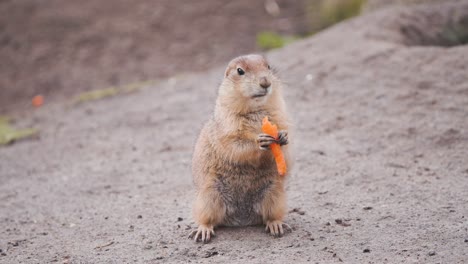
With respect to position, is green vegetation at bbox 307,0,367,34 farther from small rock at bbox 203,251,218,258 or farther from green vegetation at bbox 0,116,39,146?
small rock at bbox 203,251,218,258

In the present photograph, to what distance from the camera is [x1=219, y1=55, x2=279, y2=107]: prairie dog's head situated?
13.6ft

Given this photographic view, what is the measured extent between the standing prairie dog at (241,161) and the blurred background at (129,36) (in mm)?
6485

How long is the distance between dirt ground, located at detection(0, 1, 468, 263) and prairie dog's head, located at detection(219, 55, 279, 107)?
1.06 metres

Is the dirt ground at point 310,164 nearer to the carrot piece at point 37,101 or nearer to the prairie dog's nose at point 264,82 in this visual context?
the carrot piece at point 37,101

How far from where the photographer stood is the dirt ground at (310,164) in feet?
13.8

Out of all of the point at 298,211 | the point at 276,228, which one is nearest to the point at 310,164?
the point at 298,211

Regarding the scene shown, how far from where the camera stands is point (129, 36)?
12.9m

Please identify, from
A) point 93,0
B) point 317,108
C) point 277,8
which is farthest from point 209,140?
point 93,0

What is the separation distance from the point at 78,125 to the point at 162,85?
1873mm

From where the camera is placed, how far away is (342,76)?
7.99m

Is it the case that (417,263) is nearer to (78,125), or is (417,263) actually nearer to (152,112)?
(152,112)

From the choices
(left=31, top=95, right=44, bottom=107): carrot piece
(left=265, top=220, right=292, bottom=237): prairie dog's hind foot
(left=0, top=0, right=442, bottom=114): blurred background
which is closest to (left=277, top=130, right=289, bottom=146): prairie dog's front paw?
(left=265, top=220, right=292, bottom=237): prairie dog's hind foot

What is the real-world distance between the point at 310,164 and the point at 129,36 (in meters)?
7.99

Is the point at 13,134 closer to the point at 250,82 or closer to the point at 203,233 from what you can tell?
the point at 203,233
